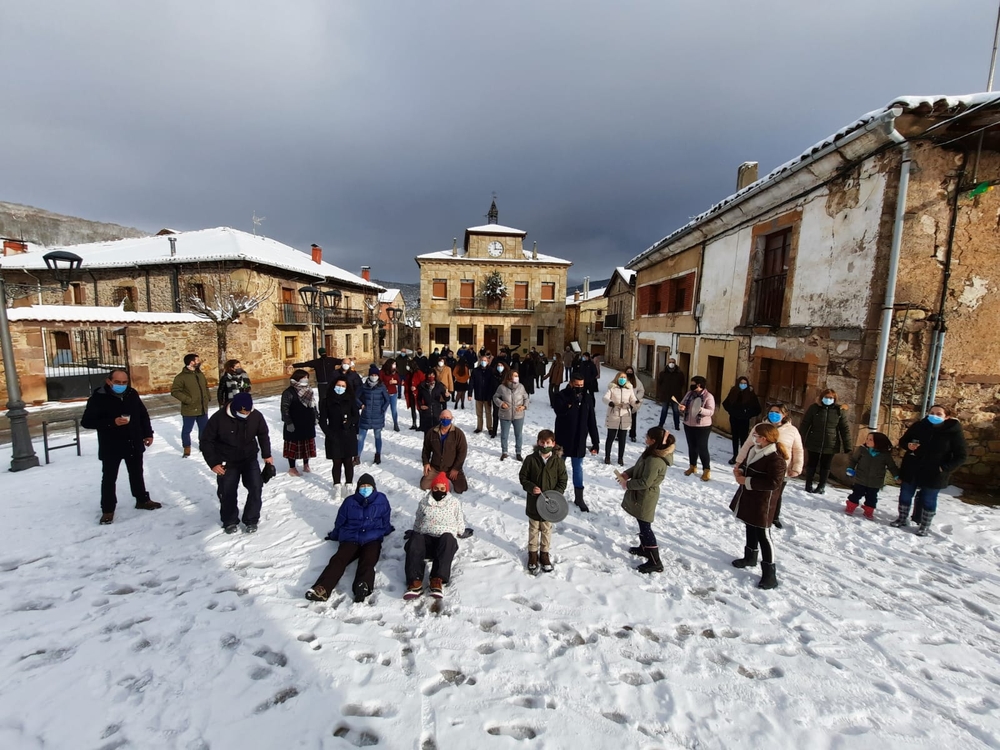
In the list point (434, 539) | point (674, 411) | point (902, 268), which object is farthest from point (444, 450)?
point (902, 268)

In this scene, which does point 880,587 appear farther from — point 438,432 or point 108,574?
point 108,574

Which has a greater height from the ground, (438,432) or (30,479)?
(438,432)

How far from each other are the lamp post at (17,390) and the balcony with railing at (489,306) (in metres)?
22.9

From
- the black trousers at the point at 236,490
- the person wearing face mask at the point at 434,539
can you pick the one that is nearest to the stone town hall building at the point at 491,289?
the black trousers at the point at 236,490

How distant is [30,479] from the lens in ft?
20.2

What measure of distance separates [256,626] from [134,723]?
87 cm

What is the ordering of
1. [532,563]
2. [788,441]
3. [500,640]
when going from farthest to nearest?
1. [788,441]
2. [532,563]
3. [500,640]

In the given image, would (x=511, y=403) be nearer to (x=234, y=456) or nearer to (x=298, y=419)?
(x=298, y=419)

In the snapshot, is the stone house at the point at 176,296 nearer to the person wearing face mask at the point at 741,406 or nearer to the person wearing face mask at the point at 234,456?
the person wearing face mask at the point at 234,456

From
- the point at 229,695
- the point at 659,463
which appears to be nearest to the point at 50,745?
the point at 229,695

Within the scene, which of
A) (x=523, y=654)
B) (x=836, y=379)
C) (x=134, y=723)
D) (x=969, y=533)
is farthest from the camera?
(x=836, y=379)

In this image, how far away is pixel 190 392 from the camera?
23.2ft

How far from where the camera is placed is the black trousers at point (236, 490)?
183 inches

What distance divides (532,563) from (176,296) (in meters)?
22.8
